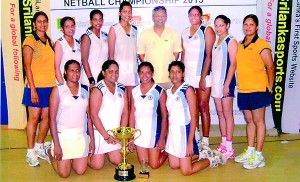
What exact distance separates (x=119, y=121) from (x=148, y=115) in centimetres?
28

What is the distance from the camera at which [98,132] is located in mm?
4305

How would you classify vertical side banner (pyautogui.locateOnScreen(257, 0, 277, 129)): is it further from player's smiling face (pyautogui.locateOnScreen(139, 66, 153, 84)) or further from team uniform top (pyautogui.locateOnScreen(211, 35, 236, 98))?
player's smiling face (pyautogui.locateOnScreen(139, 66, 153, 84))

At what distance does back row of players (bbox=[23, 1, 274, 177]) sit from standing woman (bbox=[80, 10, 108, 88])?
0.01 m

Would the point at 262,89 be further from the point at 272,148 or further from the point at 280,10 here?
the point at 280,10

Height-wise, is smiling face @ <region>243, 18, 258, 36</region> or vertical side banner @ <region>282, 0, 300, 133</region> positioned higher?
smiling face @ <region>243, 18, 258, 36</region>

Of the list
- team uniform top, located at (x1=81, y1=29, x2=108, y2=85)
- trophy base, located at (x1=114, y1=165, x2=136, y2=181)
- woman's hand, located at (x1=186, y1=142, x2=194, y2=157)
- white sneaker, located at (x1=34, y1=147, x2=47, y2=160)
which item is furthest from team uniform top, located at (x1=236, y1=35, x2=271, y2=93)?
white sneaker, located at (x1=34, y1=147, x2=47, y2=160)

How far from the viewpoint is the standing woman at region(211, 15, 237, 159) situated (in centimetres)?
450

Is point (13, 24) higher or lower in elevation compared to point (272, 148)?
higher

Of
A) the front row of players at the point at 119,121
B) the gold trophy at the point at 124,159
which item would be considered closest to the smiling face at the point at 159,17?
the front row of players at the point at 119,121

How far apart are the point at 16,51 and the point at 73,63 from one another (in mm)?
2123

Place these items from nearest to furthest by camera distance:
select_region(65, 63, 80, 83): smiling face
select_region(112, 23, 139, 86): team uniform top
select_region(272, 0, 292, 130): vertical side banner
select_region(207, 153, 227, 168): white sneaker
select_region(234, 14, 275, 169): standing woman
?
select_region(65, 63, 80, 83): smiling face, select_region(234, 14, 275, 169): standing woman, select_region(207, 153, 227, 168): white sneaker, select_region(112, 23, 139, 86): team uniform top, select_region(272, 0, 292, 130): vertical side banner

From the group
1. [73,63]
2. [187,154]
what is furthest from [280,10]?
[73,63]

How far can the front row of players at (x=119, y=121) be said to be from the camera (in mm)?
4094

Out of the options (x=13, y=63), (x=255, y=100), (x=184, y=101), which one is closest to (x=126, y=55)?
(x=184, y=101)
